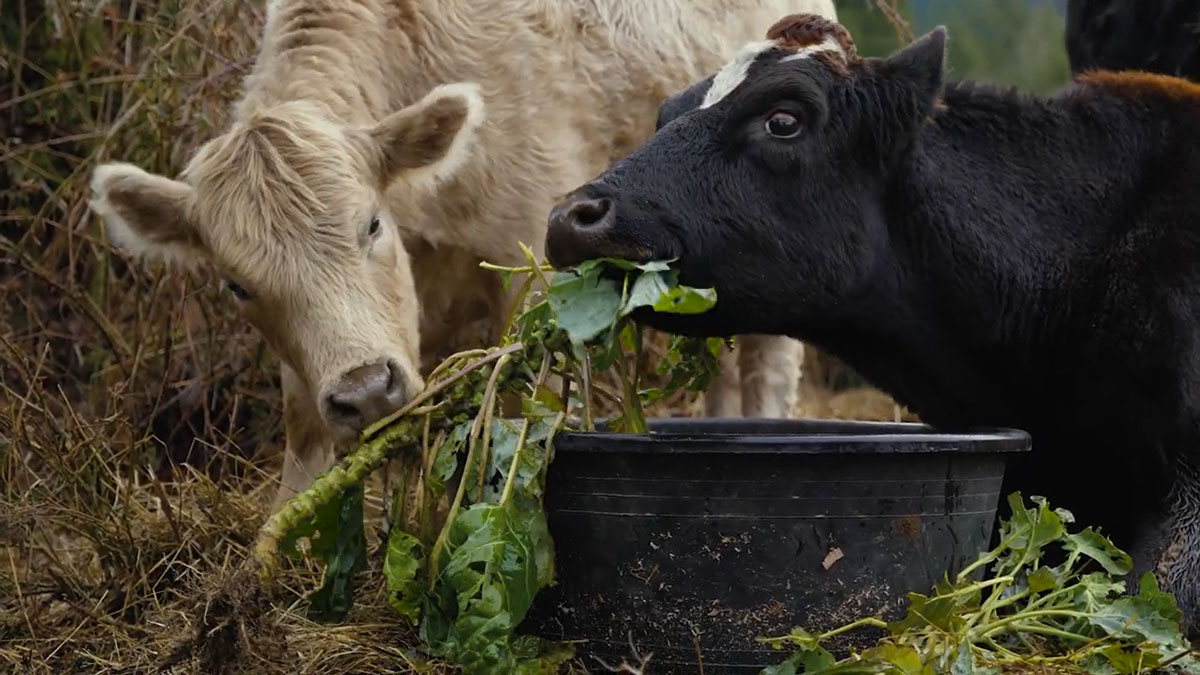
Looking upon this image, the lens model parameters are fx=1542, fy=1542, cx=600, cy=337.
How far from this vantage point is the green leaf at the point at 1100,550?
3396mm

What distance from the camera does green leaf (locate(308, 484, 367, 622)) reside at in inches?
135

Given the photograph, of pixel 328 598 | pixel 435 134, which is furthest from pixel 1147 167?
pixel 328 598

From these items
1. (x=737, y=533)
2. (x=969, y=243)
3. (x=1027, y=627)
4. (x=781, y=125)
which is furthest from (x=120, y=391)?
(x=1027, y=627)

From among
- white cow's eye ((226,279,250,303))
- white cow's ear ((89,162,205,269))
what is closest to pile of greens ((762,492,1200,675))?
white cow's eye ((226,279,250,303))

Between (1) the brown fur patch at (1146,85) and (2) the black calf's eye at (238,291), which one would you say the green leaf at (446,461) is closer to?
(2) the black calf's eye at (238,291)

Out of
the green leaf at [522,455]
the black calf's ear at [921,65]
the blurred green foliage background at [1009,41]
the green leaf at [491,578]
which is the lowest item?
the blurred green foliage background at [1009,41]

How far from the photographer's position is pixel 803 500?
3160 mm

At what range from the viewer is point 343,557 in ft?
11.3

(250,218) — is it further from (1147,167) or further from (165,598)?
(1147,167)

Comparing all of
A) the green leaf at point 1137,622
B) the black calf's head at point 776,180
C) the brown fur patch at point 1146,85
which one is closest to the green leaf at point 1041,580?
the green leaf at point 1137,622

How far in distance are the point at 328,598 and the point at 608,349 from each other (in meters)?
0.87

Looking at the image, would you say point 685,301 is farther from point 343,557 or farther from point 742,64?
point 343,557

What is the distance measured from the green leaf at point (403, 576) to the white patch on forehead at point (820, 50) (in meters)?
1.51

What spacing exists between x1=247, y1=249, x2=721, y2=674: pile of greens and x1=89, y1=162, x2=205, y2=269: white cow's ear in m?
1.39
